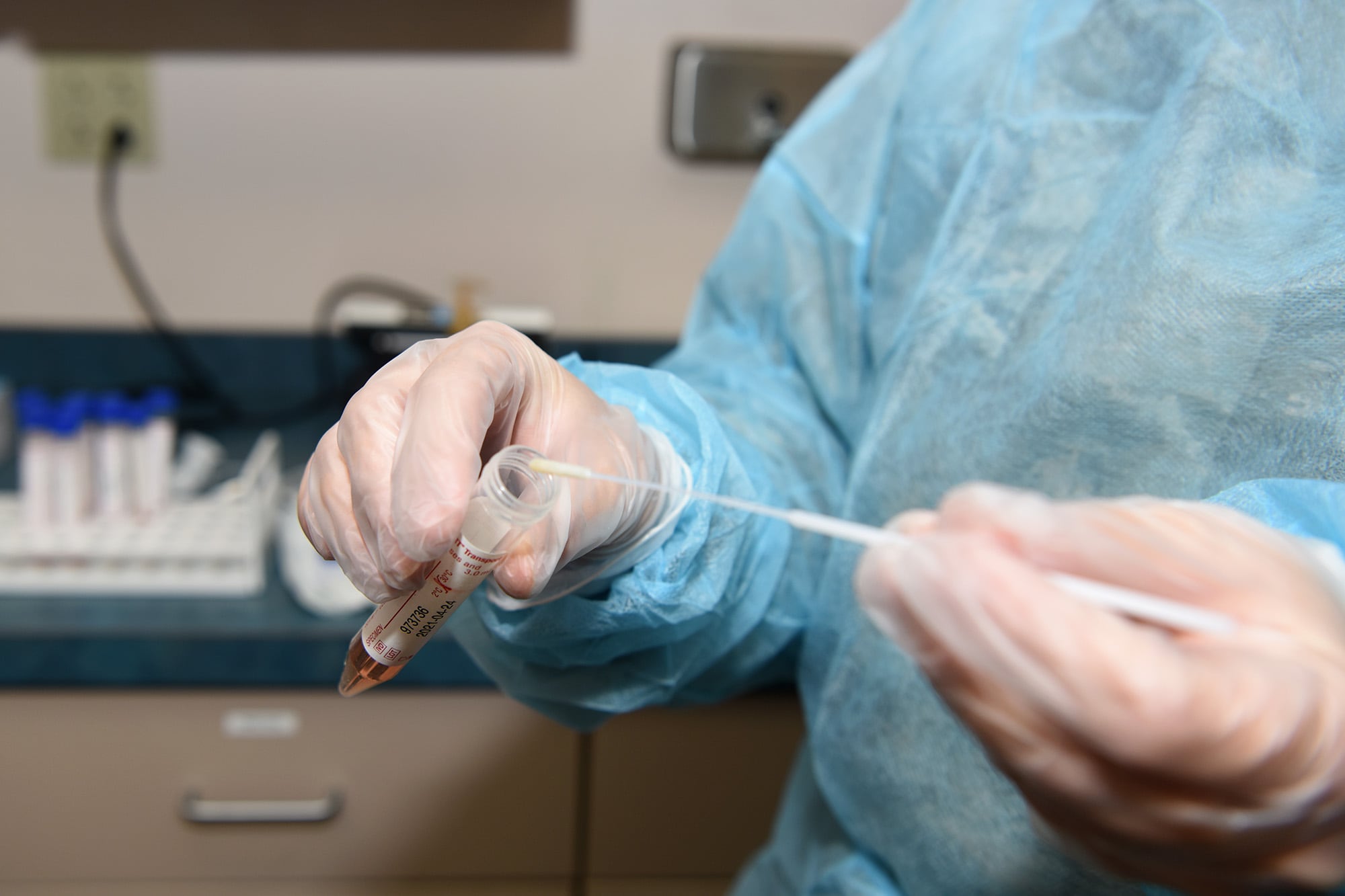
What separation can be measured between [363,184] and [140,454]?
1.53 ft

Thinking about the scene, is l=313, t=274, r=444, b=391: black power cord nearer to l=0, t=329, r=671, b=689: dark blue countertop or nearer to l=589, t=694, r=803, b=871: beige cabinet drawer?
l=0, t=329, r=671, b=689: dark blue countertop

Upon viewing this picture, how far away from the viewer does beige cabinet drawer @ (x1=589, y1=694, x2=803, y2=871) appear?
0.94m

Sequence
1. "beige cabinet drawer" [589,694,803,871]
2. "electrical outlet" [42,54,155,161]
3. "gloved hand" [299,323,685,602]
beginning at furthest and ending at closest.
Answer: "electrical outlet" [42,54,155,161], "beige cabinet drawer" [589,694,803,871], "gloved hand" [299,323,685,602]

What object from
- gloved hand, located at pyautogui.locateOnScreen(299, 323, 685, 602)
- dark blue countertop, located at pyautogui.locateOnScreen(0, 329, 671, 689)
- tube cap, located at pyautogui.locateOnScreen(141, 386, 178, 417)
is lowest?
dark blue countertop, located at pyautogui.locateOnScreen(0, 329, 671, 689)

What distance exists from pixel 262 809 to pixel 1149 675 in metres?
0.87

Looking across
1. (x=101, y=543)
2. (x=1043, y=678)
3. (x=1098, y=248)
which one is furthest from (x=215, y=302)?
(x=1043, y=678)

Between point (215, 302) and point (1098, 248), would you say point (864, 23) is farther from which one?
point (215, 302)

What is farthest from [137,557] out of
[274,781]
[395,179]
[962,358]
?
[962,358]

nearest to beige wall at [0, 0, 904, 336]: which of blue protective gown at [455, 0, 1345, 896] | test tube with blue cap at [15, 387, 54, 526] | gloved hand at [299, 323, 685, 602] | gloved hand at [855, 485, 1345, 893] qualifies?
test tube with blue cap at [15, 387, 54, 526]

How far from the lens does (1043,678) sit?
0.30 meters

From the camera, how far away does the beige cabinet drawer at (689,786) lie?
37.1 inches

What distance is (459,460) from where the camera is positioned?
396mm

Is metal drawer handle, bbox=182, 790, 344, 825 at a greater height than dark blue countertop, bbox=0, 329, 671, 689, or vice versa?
dark blue countertop, bbox=0, 329, 671, 689

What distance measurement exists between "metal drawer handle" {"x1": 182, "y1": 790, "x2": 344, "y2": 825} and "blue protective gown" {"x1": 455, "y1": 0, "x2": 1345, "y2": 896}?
16.6 inches
